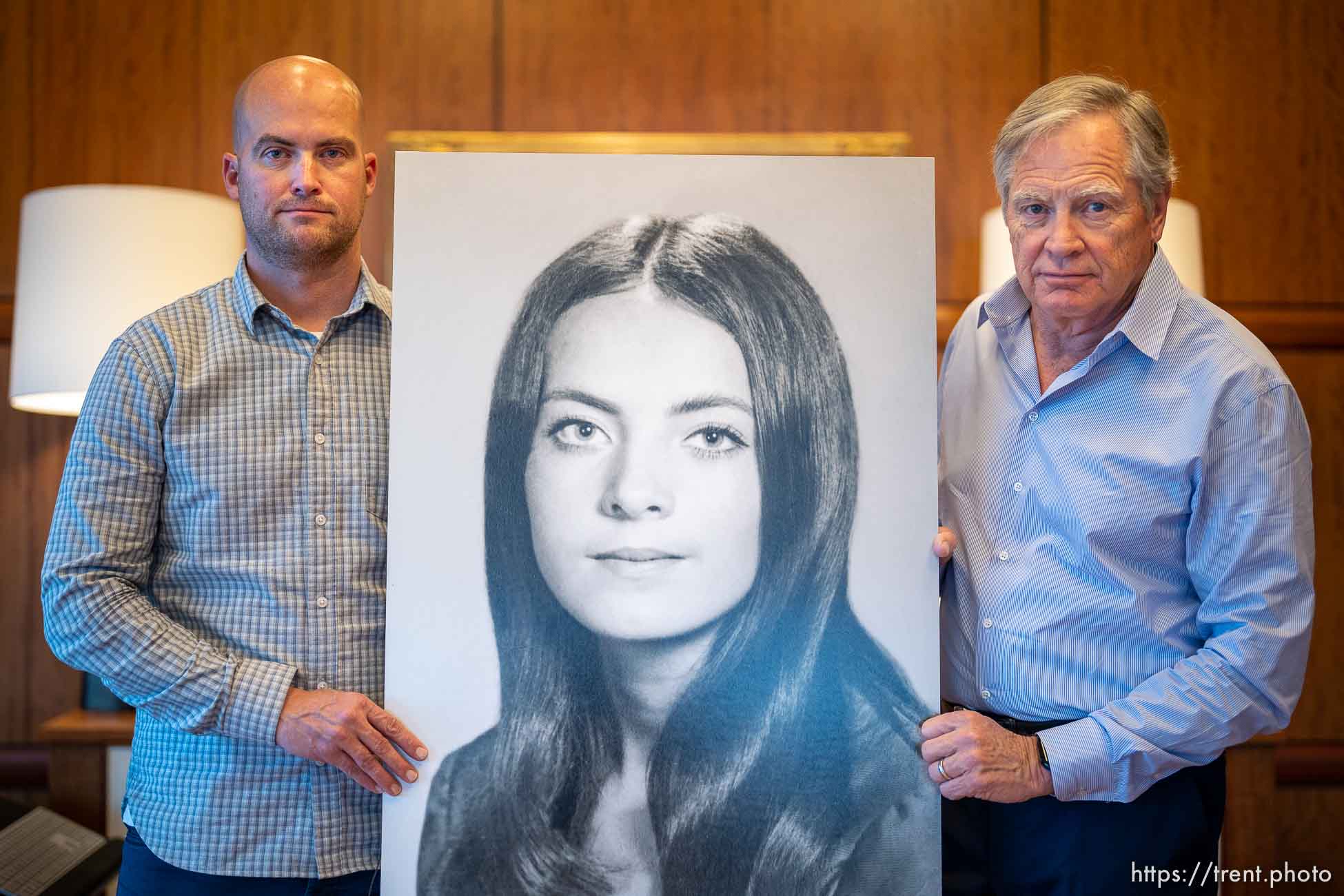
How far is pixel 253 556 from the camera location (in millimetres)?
1395

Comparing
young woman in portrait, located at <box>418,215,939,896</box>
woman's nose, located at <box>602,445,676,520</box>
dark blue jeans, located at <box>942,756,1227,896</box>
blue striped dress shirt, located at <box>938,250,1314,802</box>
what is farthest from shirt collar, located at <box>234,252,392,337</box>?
dark blue jeans, located at <box>942,756,1227,896</box>

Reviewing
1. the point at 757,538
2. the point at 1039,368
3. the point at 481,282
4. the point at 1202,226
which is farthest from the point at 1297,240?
the point at 481,282

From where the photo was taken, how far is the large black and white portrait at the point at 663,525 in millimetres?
1335

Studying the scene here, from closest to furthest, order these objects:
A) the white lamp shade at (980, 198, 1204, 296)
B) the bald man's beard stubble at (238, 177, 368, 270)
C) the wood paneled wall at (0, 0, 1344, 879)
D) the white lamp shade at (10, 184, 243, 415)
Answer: the bald man's beard stubble at (238, 177, 368, 270) < the white lamp shade at (10, 184, 243, 415) < the white lamp shade at (980, 198, 1204, 296) < the wood paneled wall at (0, 0, 1344, 879)

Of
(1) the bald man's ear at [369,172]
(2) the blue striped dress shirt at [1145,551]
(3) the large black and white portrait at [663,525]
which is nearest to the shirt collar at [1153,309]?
(2) the blue striped dress shirt at [1145,551]

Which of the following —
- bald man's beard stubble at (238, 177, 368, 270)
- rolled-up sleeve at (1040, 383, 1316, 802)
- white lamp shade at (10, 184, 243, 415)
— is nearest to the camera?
rolled-up sleeve at (1040, 383, 1316, 802)

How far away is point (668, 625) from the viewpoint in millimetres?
1358

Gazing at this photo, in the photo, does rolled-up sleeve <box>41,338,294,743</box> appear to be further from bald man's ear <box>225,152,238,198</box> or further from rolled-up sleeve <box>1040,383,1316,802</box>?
rolled-up sleeve <box>1040,383,1316,802</box>

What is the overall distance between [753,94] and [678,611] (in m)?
1.83

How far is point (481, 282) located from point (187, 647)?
0.61 m

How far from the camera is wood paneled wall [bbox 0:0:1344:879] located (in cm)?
271

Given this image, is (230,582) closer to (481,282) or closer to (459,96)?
(481,282)

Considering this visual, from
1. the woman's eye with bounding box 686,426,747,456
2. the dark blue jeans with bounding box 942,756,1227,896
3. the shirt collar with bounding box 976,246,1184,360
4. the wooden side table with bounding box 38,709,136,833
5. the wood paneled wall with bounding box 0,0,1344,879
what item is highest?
the wood paneled wall with bounding box 0,0,1344,879

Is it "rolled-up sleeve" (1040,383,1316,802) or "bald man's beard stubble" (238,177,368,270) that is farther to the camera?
"bald man's beard stubble" (238,177,368,270)
